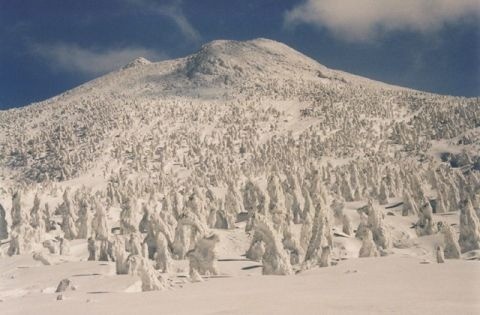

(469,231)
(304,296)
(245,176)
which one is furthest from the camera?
(245,176)

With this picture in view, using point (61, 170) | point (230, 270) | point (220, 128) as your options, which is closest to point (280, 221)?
point (230, 270)

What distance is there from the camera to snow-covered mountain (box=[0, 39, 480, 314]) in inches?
1561

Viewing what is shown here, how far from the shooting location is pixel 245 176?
4279 inches

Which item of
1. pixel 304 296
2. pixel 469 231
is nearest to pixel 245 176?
pixel 469 231

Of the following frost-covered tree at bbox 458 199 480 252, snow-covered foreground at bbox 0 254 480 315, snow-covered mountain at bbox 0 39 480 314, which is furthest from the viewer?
frost-covered tree at bbox 458 199 480 252

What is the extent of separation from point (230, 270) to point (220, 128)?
117943 mm

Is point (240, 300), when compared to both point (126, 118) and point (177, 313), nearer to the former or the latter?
point (177, 313)

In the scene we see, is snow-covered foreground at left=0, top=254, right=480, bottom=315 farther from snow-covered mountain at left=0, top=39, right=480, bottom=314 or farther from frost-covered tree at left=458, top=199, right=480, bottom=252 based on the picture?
frost-covered tree at left=458, top=199, right=480, bottom=252

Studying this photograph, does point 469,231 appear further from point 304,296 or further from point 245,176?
point 245,176

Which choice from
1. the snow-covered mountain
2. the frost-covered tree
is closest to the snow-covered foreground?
the snow-covered mountain

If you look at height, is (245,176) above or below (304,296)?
above

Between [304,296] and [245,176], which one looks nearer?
[304,296]

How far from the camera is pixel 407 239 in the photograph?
48812mm

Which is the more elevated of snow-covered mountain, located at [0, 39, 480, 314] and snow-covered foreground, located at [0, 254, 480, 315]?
snow-covered mountain, located at [0, 39, 480, 314]
